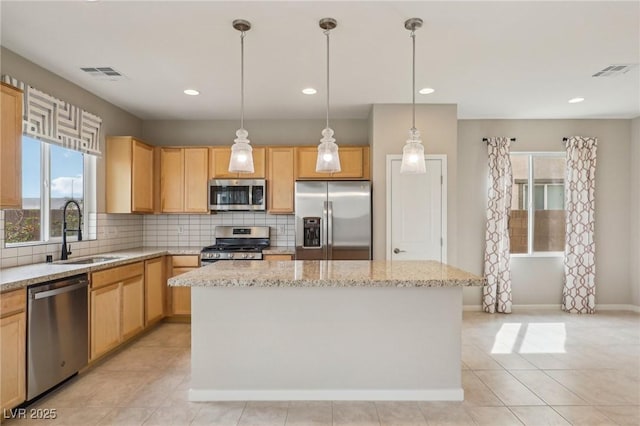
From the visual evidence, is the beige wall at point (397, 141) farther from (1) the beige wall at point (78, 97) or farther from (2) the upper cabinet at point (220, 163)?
(1) the beige wall at point (78, 97)

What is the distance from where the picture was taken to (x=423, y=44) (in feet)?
9.70

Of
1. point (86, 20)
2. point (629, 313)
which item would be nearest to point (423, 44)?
point (86, 20)

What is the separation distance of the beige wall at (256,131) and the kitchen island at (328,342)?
2991 millimetres

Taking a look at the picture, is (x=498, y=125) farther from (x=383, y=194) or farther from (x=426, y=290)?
(x=426, y=290)

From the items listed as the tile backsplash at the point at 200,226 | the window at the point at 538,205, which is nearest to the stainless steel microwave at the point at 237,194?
the tile backsplash at the point at 200,226

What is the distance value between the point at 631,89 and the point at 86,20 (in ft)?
17.3

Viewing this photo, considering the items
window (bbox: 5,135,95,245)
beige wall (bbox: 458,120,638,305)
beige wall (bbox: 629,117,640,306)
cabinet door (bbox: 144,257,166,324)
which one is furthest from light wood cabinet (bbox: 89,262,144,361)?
beige wall (bbox: 629,117,640,306)

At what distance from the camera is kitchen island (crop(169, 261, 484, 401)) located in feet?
8.75

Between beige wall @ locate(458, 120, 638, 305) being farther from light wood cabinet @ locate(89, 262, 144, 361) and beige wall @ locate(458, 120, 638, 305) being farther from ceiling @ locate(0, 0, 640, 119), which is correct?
light wood cabinet @ locate(89, 262, 144, 361)

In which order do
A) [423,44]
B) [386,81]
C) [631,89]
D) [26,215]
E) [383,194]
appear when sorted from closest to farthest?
[423,44] → [26,215] → [386,81] → [631,89] → [383,194]

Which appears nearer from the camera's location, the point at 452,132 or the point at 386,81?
the point at 386,81

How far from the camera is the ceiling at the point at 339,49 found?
248 centimetres

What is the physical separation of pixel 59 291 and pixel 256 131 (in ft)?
10.5

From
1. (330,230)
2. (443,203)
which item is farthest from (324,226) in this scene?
(443,203)
